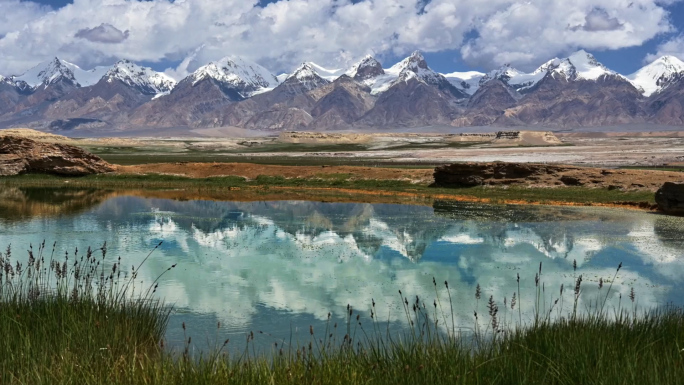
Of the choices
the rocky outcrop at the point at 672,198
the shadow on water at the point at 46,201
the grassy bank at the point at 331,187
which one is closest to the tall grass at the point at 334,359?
the shadow on water at the point at 46,201

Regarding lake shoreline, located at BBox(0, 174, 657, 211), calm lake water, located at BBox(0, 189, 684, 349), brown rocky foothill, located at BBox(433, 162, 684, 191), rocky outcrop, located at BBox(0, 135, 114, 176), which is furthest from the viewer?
rocky outcrop, located at BBox(0, 135, 114, 176)

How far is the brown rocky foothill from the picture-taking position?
2069 inches

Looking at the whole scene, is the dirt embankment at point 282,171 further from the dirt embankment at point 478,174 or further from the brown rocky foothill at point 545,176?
the brown rocky foothill at point 545,176

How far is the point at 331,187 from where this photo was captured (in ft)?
202

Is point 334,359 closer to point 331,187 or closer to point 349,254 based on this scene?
point 349,254

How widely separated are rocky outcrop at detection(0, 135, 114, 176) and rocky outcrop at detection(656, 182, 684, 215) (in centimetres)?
5600

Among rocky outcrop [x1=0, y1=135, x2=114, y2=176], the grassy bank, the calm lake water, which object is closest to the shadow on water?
the calm lake water

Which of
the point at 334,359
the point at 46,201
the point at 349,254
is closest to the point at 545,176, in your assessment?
the point at 349,254

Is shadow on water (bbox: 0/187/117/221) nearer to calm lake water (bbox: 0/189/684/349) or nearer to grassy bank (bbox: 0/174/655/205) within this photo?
calm lake water (bbox: 0/189/684/349)

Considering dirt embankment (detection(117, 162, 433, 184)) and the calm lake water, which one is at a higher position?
dirt embankment (detection(117, 162, 433, 184))

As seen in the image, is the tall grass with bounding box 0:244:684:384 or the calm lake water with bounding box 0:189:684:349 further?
the calm lake water with bounding box 0:189:684:349

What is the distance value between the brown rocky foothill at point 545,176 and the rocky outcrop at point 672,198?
382 inches

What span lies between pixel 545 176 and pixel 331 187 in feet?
66.8

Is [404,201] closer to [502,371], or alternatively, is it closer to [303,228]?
[303,228]
